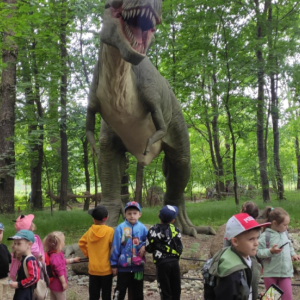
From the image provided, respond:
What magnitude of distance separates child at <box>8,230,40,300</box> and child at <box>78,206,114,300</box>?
762 mm

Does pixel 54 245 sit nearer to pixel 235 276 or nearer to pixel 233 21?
pixel 235 276

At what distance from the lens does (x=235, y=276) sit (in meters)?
2.04

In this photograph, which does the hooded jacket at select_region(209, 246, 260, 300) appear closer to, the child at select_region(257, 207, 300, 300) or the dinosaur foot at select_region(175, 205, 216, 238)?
the child at select_region(257, 207, 300, 300)

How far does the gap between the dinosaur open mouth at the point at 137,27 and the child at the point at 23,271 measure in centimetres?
199

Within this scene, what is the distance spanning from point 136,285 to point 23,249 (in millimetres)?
1240

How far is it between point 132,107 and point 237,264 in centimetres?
260

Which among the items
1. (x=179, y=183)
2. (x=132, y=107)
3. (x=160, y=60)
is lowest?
(x=179, y=183)

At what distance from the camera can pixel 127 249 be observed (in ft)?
11.6

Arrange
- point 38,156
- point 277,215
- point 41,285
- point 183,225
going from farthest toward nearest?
point 38,156 < point 183,225 < point 277,215 < point 41,285

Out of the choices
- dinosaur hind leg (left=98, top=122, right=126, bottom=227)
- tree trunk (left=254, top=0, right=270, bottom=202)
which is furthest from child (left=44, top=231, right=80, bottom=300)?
tree trunk (left=254, top=0, right=270, bottom=202)

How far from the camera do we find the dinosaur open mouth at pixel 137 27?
340cm

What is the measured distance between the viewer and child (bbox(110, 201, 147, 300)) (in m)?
3.52

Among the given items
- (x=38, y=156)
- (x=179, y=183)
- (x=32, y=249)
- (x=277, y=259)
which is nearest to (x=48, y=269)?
(x=32, y=249)

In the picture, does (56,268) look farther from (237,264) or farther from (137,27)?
(137,27)
